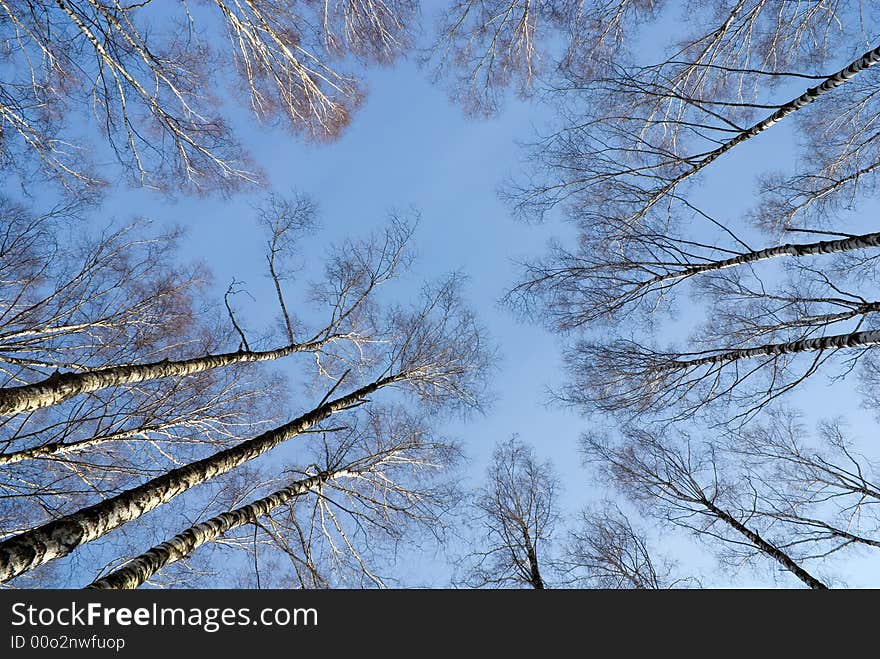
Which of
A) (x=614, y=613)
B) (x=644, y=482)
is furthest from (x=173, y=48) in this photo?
(x=644, y=482)

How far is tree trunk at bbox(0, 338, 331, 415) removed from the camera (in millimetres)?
3377

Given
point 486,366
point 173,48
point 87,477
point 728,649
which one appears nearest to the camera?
point 728,649

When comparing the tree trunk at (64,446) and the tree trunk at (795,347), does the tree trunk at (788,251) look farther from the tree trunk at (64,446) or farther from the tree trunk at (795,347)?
the tree trunk at (64,446)

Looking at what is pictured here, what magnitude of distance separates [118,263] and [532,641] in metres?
7.29

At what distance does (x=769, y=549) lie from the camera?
20.5 ft

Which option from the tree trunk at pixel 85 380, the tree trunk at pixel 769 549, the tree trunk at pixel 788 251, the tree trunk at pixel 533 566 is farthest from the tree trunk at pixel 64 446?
the tree trunk at pixel 769 549

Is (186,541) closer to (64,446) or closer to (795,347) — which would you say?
(64,446)

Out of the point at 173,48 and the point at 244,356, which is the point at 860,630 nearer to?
the point at 244,356

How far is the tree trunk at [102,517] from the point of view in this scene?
2422 millimetres

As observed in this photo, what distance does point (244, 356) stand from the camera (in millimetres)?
5680

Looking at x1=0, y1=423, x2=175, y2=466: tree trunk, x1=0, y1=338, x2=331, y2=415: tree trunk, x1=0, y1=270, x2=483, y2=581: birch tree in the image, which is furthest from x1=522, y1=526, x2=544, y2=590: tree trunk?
x1=0, y1=423, x2=175, y2=466: tree trunk

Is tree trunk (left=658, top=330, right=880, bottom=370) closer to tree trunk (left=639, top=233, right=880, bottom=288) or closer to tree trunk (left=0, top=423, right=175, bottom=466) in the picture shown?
tree trunk (left=639, top=233, right=880, bottom=288)

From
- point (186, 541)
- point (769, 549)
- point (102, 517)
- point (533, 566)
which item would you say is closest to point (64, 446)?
point (186, 541)

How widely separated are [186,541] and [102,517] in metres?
0.75
